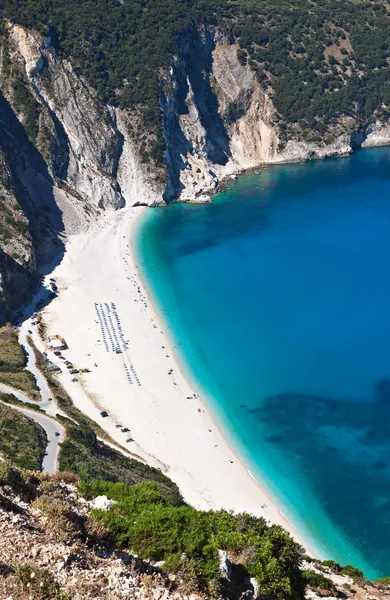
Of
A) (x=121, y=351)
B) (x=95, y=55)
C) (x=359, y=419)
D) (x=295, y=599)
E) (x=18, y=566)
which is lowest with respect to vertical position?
Result: (x=359, y=419)

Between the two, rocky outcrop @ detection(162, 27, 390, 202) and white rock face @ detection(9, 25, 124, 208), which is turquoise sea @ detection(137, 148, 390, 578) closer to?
white rock face @ detection(9, 25, 124, 208)

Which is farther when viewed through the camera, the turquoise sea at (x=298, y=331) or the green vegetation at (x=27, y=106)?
the green vegetation at (x=27, y=106)

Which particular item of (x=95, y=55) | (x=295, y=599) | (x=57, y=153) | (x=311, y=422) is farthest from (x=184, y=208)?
(x=295, y=599)

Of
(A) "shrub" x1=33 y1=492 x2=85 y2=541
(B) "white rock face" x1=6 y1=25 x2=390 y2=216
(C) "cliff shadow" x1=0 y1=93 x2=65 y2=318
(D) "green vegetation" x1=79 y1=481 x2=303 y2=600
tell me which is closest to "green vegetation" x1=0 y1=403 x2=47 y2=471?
(D) "green vegetation" x1=79 y1=481 x2=303 y2=600

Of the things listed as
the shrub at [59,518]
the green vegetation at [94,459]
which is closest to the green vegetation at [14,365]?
the green vegetation at [94,459]

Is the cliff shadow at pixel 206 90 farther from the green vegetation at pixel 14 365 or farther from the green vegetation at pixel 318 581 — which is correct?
the green vegetation at pixel 318 581

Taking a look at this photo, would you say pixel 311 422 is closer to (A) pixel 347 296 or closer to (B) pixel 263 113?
(A) pixel 347 296
